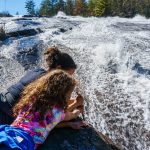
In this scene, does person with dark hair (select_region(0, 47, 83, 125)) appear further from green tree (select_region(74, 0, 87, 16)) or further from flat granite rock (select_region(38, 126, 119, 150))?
green tree (select_region(74, 0, 87, 16))

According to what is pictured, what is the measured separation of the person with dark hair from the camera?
5098mm

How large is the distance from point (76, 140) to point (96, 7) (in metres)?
70.3

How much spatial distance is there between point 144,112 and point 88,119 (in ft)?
3.80

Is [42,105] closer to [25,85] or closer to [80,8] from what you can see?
[25,85]

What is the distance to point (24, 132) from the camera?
A: 4.57 m

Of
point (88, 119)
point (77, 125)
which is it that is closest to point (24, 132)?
point (77, 125)

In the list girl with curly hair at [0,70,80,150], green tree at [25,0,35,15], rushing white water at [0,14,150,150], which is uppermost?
girl with curly hair at [0,70,80,150]

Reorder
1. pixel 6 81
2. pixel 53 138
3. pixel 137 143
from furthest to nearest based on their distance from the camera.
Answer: pixel 6 81, pixel 137 143, pixel 53 138

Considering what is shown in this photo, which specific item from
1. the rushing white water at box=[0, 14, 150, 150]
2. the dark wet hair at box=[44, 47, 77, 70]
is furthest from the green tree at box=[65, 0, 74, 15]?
the dark wet hair at box=[44, 47, 77, 70]

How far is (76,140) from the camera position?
5.70 metres

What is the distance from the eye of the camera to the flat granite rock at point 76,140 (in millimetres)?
5514

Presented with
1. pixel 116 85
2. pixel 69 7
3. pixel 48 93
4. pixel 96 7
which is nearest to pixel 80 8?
pixel 69 7

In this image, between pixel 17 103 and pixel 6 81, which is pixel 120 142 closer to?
pixel 17 103

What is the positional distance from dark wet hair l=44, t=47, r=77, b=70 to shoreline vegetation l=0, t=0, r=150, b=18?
61047 mm
